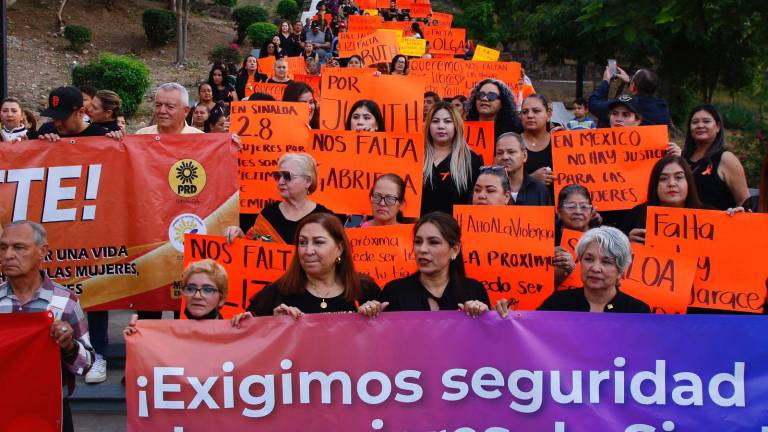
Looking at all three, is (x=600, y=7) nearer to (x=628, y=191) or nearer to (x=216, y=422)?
(x=628, y=191)

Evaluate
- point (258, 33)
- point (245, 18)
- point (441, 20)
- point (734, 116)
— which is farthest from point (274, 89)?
point (245, 18)

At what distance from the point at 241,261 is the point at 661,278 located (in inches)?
93.2

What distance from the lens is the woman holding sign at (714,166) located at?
754 cm

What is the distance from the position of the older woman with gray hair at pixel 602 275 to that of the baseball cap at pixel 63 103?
12.8 ft

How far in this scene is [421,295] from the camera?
572 centimetres

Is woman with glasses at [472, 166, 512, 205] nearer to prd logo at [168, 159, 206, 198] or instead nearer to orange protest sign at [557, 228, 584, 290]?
orange protest sign at [557, 228, 584, 290]

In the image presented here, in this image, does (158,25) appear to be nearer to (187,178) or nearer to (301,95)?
(301,95)

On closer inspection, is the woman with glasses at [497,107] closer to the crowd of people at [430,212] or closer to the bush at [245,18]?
the crowd of people at [430,212]

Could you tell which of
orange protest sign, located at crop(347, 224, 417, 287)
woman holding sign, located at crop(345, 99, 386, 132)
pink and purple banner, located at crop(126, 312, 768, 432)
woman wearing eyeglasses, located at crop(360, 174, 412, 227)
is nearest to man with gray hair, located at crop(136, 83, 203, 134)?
woman holding sign, located at crop(345, 99, 386, 132)

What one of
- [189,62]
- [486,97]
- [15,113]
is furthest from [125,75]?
[486,97]

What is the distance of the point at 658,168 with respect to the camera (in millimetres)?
Answer: 7086

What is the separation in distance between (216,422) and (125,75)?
21.3 meters

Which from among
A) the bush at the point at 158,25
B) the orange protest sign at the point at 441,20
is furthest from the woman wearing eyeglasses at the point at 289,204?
the bush at the point at 158,25

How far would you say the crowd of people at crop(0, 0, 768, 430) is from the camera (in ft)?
18.4
